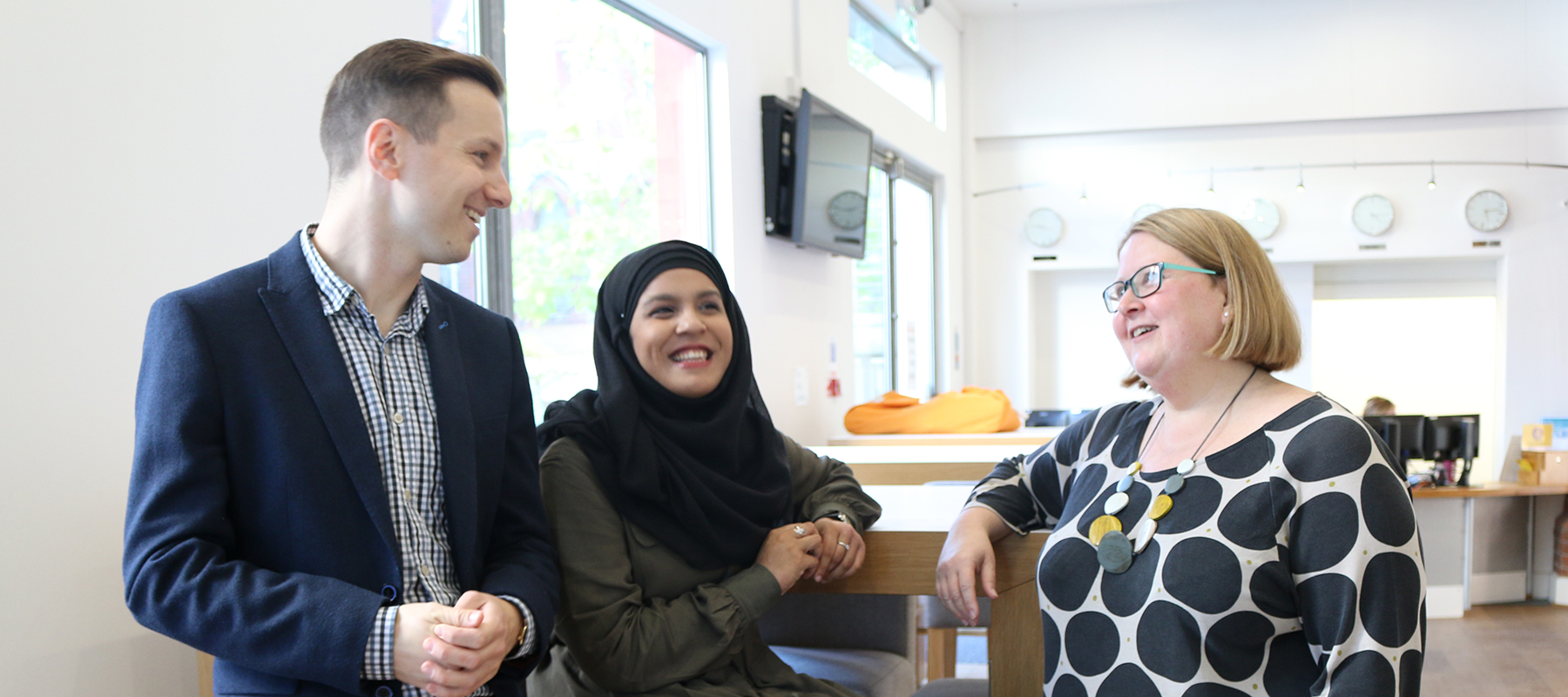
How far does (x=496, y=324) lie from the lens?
1.58 meters

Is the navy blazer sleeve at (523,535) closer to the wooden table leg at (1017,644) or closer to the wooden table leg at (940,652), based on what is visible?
the wooden table leg at (1017,644)

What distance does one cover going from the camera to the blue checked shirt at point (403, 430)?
1.33 metres

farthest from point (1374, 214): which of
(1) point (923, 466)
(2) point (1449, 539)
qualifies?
(1) point (923, 466)

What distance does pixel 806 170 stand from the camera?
436 cm

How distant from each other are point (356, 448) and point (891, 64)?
231 inches

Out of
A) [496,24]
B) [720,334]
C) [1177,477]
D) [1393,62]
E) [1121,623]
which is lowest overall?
[1121,623]

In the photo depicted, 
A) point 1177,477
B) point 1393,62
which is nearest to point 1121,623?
point 1177,477

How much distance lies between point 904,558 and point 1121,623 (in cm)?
44

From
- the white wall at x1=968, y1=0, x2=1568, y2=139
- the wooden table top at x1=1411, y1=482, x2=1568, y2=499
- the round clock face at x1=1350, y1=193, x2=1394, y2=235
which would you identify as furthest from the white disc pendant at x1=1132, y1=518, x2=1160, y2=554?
the round clock face at x1=1350, y1=193, x2=1394, y2=235

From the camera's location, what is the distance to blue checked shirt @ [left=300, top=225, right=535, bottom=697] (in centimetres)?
133

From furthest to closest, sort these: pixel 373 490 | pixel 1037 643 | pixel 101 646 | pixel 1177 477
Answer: pixel 1037 643
pixel 101 646
pixel 1177 477
pixel 373 490

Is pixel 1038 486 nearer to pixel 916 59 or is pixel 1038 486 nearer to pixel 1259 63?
pixel 916 59

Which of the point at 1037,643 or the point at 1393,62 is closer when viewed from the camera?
the point at 1037,643

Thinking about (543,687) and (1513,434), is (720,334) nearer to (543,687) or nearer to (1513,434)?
(543,687)
